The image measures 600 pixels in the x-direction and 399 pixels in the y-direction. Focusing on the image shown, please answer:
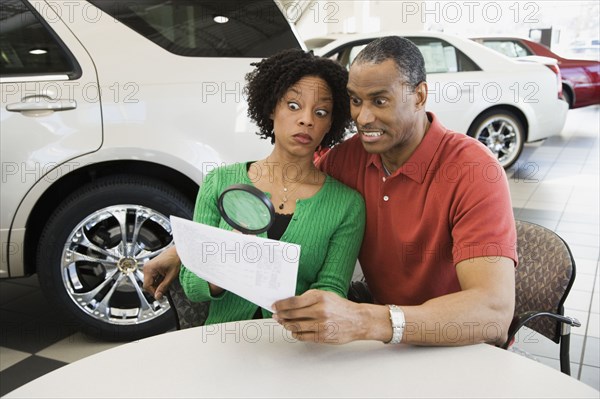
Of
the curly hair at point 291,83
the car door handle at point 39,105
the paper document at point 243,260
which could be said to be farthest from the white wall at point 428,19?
the paper document at point 243,260

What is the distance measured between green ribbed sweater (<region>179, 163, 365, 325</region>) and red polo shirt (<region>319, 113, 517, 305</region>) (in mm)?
74

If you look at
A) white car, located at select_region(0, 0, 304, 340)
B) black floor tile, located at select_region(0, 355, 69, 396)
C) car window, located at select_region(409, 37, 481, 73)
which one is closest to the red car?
car window, located at select_region(409, 37, 481, 73)

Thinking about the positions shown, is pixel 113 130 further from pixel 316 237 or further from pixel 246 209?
pixel 246 209

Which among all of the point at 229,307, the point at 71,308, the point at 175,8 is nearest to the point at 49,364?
the point at 71,308

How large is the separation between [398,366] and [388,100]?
0.68 meters

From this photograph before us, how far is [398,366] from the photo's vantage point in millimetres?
1195

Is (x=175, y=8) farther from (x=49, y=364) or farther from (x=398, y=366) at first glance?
(x=398, y=366)

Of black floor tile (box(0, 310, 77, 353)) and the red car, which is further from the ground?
the red car

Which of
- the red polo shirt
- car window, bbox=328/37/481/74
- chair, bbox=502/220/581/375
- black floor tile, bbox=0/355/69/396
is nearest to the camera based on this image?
the red polo shirt

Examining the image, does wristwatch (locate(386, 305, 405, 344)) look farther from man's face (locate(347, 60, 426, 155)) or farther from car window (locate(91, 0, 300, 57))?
car window (locate(91, 0, 300, 57))

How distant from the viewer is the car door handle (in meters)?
2.48

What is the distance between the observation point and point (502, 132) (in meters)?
6.16

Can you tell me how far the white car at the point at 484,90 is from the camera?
5.40m

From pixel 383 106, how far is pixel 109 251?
158 centimetres
